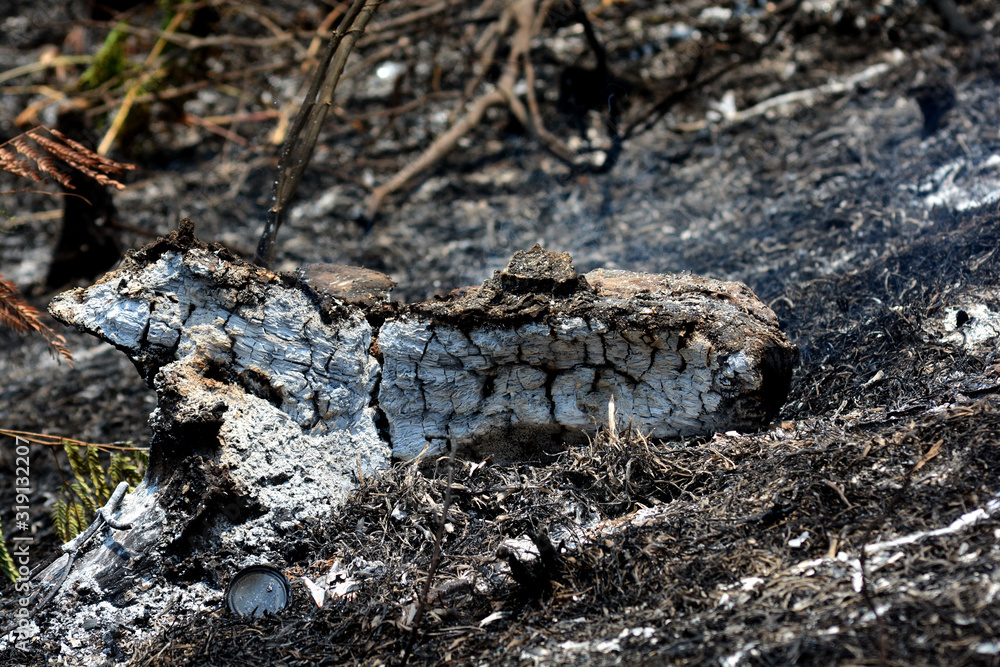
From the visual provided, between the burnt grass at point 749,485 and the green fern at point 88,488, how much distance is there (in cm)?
48

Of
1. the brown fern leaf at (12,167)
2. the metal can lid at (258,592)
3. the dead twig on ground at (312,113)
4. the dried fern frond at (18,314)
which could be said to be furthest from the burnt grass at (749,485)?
the brown fern leaf at (12,167)

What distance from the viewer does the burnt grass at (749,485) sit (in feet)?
4.83

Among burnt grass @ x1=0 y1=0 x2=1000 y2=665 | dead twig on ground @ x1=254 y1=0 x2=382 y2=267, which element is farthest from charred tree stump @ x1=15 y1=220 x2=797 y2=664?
dead twig on ground @ x1=254 y1=0 x2=382 y2=267

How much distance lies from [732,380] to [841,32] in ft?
14.9

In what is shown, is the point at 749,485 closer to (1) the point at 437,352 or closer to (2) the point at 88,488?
(1) the point at 437,352

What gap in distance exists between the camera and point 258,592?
1900 mm

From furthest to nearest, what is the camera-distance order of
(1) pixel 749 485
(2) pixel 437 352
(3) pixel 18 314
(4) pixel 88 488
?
(4) pixel 88 488 → (3) pixel 18 314 → (2) pixel 437 352 → (1) pixel 749 485

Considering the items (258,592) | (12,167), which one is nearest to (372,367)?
(258,592)

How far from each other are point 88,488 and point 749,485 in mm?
2336

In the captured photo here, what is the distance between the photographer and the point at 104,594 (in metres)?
1.97

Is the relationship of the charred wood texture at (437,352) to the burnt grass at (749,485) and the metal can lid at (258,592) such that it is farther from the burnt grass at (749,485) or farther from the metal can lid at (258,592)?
the metal can lid at (258,592)

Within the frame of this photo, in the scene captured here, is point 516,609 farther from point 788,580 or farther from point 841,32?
point 841,32

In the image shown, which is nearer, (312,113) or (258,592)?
(258,592)

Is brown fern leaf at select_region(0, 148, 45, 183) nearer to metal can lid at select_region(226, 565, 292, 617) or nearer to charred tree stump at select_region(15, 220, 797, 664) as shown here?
charred tree stump at select_region(15, 220, 797, 664)
